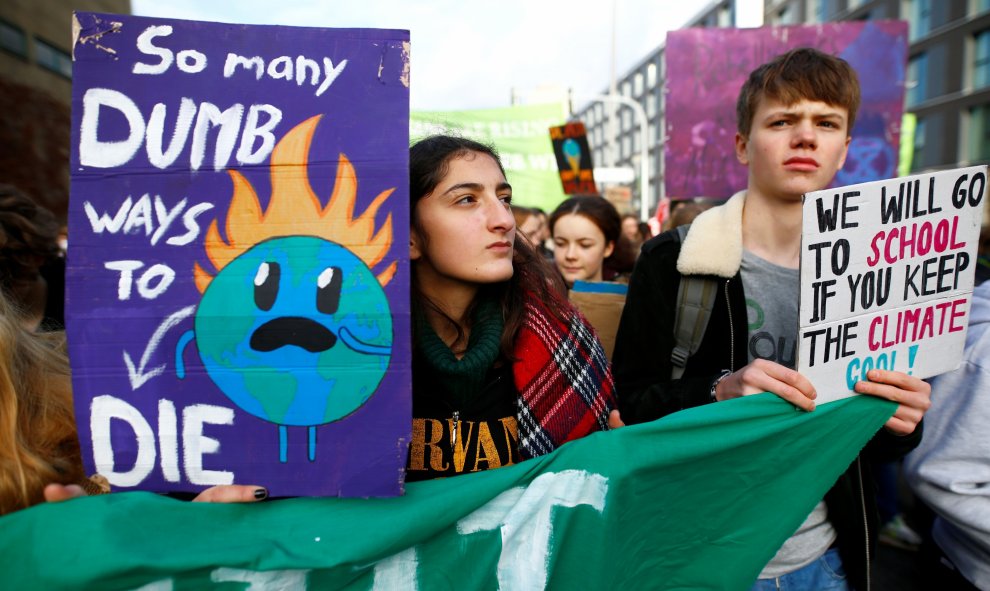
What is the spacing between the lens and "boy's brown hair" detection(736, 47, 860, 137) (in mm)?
1707

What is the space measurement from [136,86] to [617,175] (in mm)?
10289

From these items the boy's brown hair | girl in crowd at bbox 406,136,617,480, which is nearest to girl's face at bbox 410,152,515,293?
girl in crowd at bbox 406,136,617,480

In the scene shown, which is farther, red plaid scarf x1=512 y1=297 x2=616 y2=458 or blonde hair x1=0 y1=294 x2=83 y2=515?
red plaid scarf x1=512 y1=297 x2=616 y2=458

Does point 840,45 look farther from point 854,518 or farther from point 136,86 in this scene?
point 136,86

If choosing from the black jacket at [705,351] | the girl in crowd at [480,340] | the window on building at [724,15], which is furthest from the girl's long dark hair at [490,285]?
the window on building at [724,15]

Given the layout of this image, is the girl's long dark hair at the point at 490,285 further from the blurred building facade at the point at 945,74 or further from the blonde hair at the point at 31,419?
the blurred building facade at the point at 945,74

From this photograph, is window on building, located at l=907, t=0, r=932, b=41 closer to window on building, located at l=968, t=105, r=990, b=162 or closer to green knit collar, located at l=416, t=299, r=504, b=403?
window on building, located at l=968, t=105, r=990, b=162

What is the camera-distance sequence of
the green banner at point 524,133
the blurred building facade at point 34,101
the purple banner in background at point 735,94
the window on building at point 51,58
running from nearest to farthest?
the purple banner in background at point 735,94 < the green banner at point 524,133 < the blurred building facade at point 34,101 < the window on building at point 51,58

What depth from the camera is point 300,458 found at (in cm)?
116

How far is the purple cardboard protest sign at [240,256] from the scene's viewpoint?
1.11m

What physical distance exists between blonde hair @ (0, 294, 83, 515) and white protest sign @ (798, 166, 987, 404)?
1494 millimetres

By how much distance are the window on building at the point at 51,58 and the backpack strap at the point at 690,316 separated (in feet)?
41.6

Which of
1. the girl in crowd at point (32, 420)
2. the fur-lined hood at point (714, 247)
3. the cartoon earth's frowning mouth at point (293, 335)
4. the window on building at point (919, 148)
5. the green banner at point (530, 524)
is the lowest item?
the green banner at point (530, 524)

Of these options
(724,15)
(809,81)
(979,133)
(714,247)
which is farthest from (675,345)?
(724,15)
